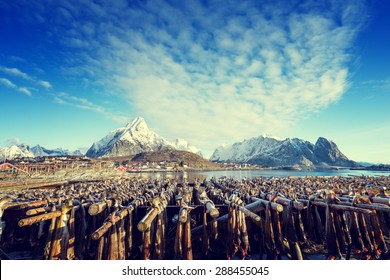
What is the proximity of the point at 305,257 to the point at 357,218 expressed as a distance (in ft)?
8.28

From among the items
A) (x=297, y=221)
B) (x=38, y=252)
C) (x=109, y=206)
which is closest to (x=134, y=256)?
(x=109, y=206)

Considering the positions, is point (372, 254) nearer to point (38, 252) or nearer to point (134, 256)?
point (134, 256)

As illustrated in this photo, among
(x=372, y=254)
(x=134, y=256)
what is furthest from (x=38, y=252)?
(x=372, y=254)

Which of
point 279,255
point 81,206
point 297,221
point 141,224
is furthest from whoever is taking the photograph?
point 297,221

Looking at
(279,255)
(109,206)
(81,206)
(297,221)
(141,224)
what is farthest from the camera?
(297,221)

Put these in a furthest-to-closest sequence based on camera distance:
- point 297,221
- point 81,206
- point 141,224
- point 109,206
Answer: point 297,221 → point 109,206 → point 81,206 → point 141,224

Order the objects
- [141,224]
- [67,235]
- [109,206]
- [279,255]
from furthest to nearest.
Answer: [109,206]
[279,255]
[67,235]
[141,224]

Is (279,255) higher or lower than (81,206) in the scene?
lower

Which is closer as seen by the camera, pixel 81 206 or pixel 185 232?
pixel 185 232

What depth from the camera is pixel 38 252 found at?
26.8 feet
